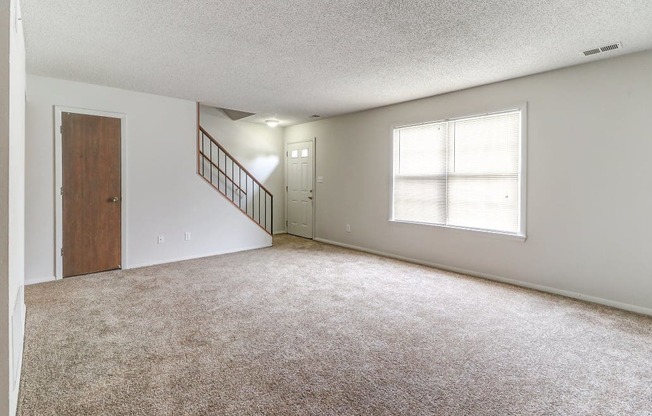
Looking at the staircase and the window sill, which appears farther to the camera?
the staircase

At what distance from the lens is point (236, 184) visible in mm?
6844

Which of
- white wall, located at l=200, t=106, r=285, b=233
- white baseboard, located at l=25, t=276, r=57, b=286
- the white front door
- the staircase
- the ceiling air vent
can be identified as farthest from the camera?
the white front door

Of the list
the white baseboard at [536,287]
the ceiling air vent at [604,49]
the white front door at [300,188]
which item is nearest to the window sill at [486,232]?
the white baseboard at [536,287]

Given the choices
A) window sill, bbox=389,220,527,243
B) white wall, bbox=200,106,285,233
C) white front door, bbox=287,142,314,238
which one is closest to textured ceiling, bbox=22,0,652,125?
window sill, bbox=389,220,527,243

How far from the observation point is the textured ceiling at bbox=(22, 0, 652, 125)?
2502mm

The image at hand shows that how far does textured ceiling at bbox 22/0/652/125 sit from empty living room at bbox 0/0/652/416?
3 cm

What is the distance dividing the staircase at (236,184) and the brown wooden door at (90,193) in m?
1.65

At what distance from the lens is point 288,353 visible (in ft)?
8.00

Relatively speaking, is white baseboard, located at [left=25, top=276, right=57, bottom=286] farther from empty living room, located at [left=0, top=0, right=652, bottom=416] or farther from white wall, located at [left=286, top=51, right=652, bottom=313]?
white wall, located at [left=286, top=51, right=652, bottom=313]

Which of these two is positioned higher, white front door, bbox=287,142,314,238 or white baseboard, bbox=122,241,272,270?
white front door, bbox=287,142,314,238

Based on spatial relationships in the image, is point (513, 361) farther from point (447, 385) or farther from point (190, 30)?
point (190, 30)

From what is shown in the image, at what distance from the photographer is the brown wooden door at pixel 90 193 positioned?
169 inches

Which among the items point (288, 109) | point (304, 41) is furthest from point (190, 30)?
point (288, 109)

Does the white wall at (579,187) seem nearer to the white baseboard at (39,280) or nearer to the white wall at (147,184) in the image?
the white wall at (147,184)
